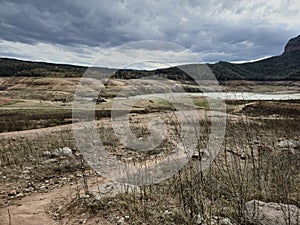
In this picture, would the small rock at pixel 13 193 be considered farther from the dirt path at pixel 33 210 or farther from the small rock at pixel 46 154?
the small rock at pixel 46 154

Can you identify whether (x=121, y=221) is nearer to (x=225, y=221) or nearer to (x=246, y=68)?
(x=225, y=221)

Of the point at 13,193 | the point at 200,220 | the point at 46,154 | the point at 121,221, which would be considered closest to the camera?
the point at 200,220

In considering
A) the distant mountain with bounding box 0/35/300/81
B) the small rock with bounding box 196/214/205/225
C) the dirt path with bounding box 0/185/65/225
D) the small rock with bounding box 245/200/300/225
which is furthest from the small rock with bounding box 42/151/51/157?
the distant mountain with bounding box 0/35/300/81

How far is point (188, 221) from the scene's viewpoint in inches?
165

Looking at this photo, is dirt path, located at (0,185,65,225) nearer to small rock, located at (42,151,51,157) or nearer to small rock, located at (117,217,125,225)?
small rock, located at (117,217,125,225)

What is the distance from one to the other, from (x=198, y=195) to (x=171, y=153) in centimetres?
477

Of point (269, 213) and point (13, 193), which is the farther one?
point (13, 193)

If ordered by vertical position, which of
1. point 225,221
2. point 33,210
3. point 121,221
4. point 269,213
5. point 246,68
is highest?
point 246,68

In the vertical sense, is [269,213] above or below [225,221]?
above

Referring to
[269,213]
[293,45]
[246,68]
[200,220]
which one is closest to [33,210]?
[200,220]

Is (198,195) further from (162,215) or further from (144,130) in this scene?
(144,130)

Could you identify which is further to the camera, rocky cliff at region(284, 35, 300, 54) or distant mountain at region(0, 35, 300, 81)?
rocky cliff at region(284, 35, 300, 54)

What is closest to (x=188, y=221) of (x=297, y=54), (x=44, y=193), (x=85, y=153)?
(x=44, y=193)

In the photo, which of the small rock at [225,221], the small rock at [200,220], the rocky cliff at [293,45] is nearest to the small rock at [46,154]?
the small rock at [200,220]
